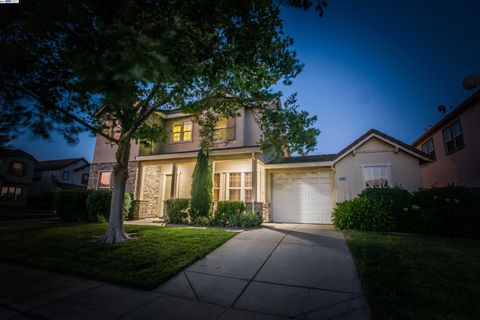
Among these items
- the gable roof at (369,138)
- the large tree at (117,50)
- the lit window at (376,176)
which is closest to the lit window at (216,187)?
the gable roof at (369,138)

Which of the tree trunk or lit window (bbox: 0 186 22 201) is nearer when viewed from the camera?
the tree trunk

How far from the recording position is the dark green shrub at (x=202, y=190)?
9.92 metres

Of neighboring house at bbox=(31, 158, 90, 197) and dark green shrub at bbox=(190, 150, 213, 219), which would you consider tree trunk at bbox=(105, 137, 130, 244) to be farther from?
neighboring house at bbox=(31, 158, 90, 197)

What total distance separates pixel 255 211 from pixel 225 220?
5.06 ft

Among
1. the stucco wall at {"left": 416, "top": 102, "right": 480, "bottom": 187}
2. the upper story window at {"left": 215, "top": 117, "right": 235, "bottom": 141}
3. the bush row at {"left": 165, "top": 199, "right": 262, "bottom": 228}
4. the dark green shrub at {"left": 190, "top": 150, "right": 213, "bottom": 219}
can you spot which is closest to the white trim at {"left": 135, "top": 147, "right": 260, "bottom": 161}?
the dark green shrub at {"left": 190, "top": 150, "right": 213, "bottom": 219}

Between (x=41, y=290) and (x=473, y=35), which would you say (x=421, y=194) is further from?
(x=473, y=35)

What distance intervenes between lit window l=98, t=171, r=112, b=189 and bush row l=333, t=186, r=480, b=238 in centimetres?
1385

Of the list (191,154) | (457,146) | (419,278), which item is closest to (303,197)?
(191,154)

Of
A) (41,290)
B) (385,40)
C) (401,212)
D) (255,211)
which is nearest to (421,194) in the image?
(401,212)

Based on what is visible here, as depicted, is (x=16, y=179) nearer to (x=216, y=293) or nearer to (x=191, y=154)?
(x=191, y=154)

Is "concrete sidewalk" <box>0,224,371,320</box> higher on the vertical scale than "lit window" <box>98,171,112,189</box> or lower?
lower

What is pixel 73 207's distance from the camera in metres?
11.1

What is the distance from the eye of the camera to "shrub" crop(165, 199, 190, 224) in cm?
1016

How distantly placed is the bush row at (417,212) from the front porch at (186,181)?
4581 millimetres
